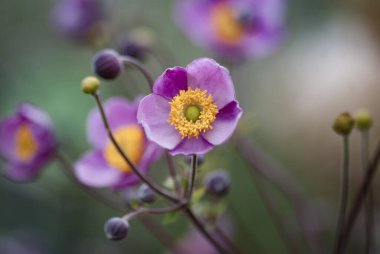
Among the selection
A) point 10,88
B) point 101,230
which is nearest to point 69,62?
point 10,88

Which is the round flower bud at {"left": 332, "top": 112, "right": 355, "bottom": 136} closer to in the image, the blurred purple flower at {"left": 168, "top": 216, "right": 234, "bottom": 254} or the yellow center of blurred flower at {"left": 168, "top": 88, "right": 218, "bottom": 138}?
the yellow center of blurred flower at {"left": 168, "top": 88, "right": 218, "bottom": 138}

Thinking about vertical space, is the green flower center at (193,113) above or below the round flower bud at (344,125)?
above

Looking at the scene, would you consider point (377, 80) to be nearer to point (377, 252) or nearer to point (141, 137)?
point (377, 252)

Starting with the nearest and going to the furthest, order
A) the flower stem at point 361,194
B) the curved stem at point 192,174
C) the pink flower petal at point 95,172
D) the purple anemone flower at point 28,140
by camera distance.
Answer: the curved stem at point 192,174
the flower stem at point 361,194
the pink flower petal at point 95,172
the purple anemone flower at point 28,140

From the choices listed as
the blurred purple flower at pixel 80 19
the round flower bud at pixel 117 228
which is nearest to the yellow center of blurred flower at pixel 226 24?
the blurred purple flower at pixel 80 19

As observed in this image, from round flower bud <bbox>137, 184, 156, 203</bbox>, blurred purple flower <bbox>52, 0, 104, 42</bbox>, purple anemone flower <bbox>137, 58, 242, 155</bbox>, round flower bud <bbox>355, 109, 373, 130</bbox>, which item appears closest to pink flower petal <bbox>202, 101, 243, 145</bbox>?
purple anemone flower <bbox>137, 58, 242, 155</bbox>

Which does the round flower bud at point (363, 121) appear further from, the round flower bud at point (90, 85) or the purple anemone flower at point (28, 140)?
the purple anemone flower at point (28, 140)

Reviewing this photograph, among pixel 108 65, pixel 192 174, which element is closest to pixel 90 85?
pixel 108 65
